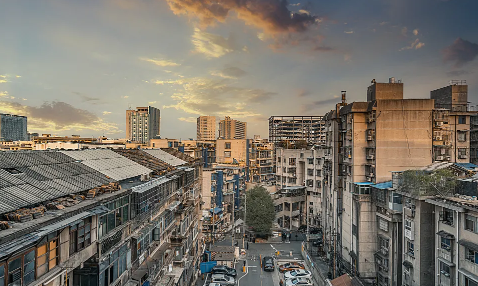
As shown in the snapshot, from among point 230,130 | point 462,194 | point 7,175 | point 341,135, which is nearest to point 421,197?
point 462,194

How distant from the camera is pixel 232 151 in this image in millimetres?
71125

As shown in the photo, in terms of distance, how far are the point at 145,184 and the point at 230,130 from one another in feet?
518

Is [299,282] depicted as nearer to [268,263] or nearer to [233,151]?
[268,263]

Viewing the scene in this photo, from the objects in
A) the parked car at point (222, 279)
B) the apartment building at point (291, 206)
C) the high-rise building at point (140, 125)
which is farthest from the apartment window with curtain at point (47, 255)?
the high-rise building at point (140, 125)

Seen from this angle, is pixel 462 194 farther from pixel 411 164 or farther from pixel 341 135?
pixel 341 135

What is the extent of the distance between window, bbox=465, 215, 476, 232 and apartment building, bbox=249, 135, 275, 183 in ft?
181

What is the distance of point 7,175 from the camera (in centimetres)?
1098

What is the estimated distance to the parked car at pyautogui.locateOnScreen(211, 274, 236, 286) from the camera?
31.4 m

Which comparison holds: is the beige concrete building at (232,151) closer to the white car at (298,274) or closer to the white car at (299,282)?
the white car at (298,274)

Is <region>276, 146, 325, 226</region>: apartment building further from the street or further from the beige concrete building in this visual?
the beige concrete building

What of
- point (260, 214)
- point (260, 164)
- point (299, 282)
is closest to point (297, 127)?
point (260, 164)

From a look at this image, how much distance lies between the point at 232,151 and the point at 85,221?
60.3 metres

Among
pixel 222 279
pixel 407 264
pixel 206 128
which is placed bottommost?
pixel 222 279

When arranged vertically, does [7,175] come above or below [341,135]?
below
